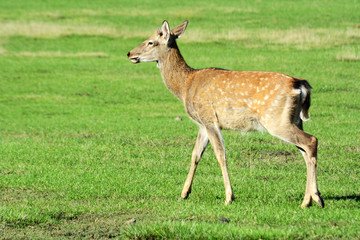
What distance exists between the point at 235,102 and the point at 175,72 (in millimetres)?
1550

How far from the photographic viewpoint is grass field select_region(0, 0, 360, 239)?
26.2 ft

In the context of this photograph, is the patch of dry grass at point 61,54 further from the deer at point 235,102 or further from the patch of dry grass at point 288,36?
the deer at point 235,102

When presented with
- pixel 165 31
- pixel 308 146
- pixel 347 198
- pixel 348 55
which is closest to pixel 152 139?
pixel 165 31

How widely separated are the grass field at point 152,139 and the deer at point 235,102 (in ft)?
2.27

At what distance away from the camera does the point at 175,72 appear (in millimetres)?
10148

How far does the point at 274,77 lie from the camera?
8852mm

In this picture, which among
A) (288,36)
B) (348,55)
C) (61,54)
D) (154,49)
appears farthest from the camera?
(288,36)

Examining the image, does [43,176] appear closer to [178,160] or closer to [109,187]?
[109,187]

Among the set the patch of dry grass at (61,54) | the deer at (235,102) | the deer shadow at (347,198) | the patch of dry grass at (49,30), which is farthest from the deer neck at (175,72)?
the patch of dry grass at (49,30)

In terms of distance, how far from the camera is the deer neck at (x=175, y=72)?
10023 millimetres

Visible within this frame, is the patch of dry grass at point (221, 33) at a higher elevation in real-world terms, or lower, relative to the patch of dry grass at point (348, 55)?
lower

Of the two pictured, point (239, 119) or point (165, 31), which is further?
point (165, 31)

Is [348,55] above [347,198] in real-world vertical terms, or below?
below

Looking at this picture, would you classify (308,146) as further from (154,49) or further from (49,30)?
(49,30)
